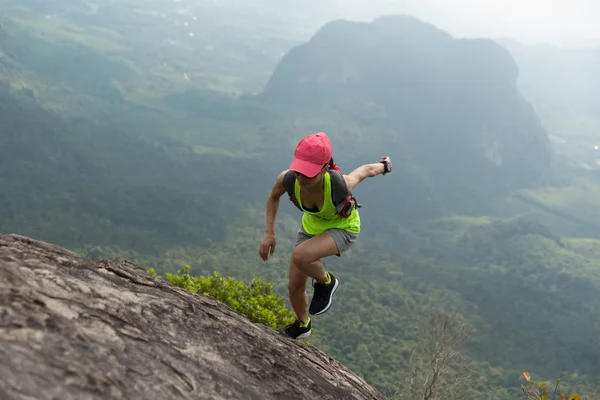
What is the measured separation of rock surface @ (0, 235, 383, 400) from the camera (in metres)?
4.13

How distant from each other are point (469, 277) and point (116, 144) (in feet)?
428

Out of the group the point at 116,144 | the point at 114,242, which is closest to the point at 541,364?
the point at 114,242

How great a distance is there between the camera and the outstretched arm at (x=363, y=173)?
257 inches

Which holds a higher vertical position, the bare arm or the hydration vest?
the hydration vest

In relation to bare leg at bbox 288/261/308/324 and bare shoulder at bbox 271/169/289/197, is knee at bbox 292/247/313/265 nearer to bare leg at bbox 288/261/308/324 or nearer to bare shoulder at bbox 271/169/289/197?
bare leg at bbox 288/261/308/324

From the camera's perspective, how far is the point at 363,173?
689 cm

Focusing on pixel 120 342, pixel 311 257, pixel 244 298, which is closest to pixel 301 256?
pixel 311 257

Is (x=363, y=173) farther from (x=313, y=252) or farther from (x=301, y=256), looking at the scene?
(x=301, y=256)

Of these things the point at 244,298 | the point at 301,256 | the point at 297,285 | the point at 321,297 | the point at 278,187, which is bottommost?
the point at 244,298

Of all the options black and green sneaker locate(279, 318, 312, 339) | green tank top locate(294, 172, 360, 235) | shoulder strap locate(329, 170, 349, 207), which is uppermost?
shoulder strap locate(329, 170, 349, 207)

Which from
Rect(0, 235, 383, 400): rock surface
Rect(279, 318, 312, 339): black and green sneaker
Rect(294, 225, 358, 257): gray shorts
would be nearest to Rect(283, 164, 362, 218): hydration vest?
Rect(294, 225, 358, 257): gray shorts

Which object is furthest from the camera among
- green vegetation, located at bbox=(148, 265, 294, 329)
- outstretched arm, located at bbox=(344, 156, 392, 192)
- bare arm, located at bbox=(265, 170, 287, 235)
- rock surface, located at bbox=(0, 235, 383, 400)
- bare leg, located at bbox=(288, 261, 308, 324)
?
green vegetation, located at bbox=(148, 265, 294, 329)

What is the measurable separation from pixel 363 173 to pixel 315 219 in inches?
35.0

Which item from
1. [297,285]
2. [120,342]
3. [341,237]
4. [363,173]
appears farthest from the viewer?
[297,285]
